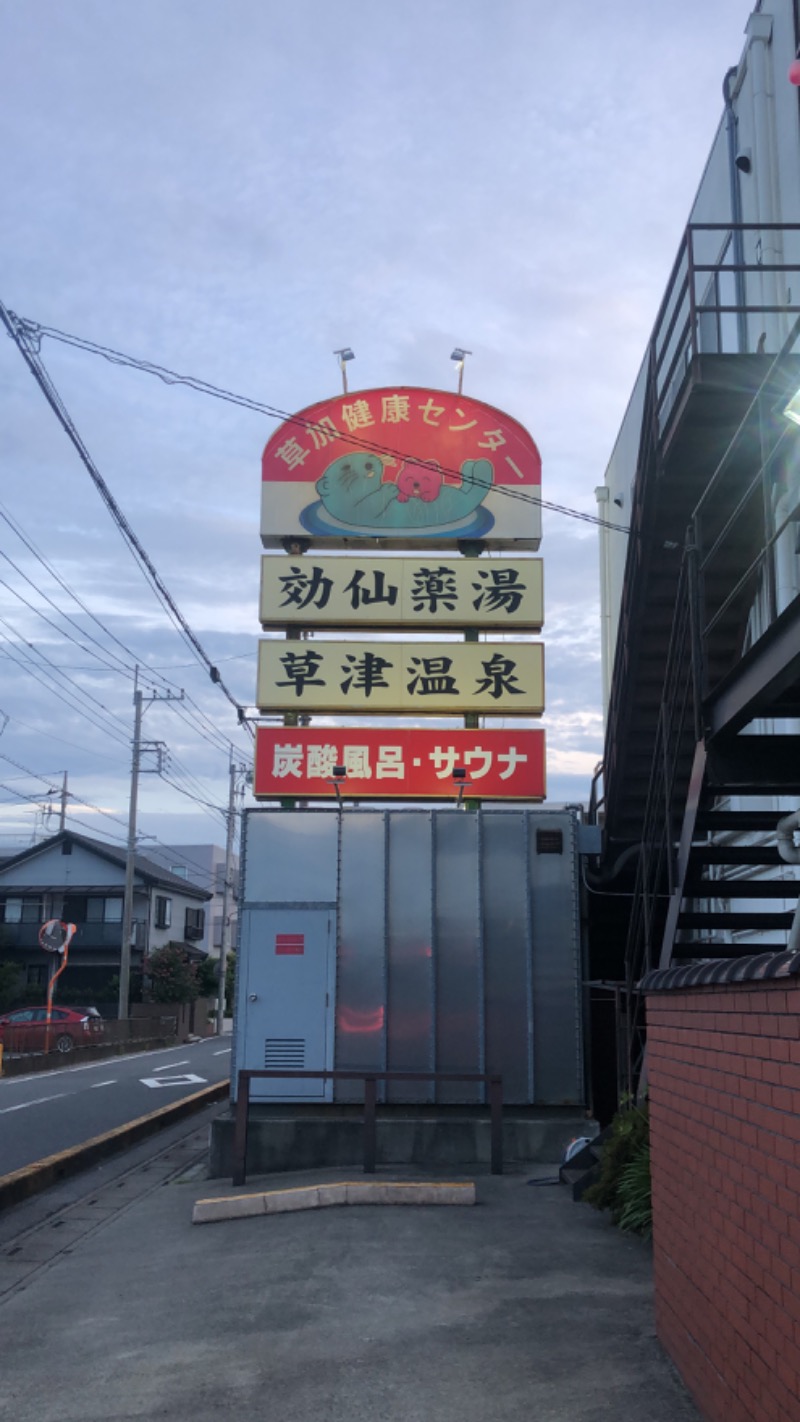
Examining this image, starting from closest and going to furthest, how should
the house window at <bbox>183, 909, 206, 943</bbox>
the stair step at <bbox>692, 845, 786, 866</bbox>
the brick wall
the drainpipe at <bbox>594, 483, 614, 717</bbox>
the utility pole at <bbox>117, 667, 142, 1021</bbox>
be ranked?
the brick wall
the stair step at <bbox>692, 845, 786, 866</bbox>
the drainpipe at <bbox>594, 483, 614, 717</bbox>
the utility pole at <bbox>117, 667, 142, 1021</bbox>
the house window at <bbox>183, 909, 206, 943</bbox>

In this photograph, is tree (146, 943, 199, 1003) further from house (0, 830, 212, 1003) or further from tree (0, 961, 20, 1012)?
tree (0, 961, 20, 1012)

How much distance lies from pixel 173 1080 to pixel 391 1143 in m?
14.2

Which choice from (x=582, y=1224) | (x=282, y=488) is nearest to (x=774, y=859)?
(x=582, y=1224)

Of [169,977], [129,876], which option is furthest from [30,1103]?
[169,977]

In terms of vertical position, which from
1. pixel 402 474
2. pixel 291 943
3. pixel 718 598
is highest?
pixel 402 474

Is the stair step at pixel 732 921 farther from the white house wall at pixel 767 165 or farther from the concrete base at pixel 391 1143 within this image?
the concrete base at pixel 391 1143

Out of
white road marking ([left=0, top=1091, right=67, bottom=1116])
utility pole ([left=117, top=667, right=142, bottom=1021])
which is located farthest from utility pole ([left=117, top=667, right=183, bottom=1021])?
white road marking ([left=0, top=1091, right=67, bottom=1116])

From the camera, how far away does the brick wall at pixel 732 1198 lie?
144 inches

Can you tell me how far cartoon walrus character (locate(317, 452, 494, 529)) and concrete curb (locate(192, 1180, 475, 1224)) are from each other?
8.51 metres

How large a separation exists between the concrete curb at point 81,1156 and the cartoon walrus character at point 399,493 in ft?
26.7

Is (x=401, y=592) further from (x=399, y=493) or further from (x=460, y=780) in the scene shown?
(x=460, y=780)

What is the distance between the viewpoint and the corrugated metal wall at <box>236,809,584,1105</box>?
39.2 feet

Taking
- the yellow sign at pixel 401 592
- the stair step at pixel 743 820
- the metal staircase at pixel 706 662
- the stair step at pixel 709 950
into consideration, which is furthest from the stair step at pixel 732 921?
the yellow sign at pixel 401 592

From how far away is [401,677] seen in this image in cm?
1478
